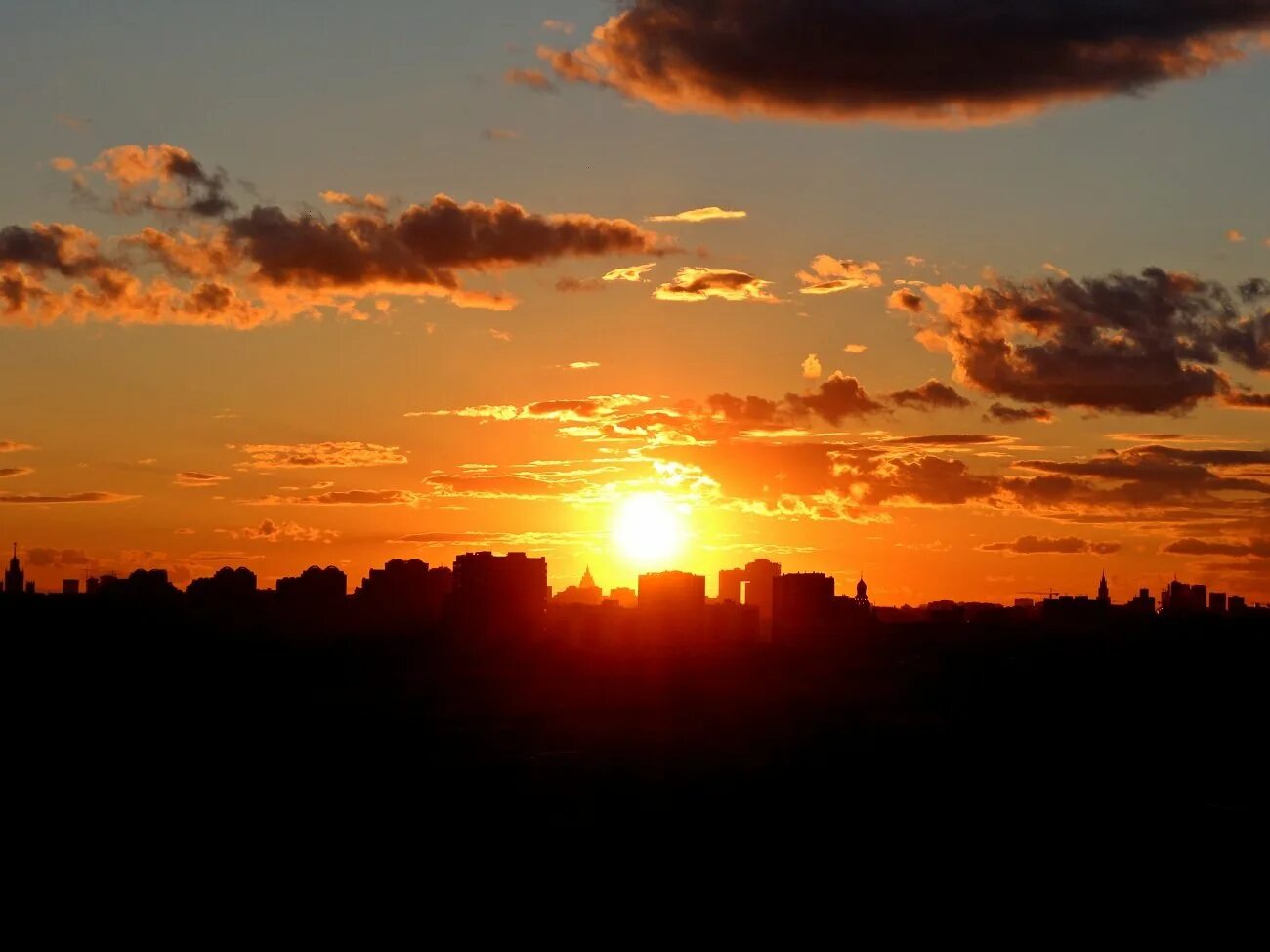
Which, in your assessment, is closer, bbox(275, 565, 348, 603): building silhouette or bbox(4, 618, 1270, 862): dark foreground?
bbox(4, 618, 1270, 862): dark foreground

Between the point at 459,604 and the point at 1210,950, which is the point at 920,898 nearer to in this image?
the point at 1210,950

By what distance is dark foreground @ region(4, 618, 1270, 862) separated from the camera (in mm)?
43719

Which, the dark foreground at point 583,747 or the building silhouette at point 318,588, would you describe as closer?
the dark foreground at point 583,747

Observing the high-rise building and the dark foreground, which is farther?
the high-rise building

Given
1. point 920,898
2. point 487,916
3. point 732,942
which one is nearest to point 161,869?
point 487,916

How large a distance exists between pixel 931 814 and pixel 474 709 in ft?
142

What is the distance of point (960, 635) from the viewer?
19212 centimetres

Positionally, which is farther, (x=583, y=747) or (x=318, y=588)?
(x=318, y=588)

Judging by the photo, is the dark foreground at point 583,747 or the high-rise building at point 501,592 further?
the high-rise building at point 501,592

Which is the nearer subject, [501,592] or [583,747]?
[583,747]

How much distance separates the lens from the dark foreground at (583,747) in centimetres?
4372

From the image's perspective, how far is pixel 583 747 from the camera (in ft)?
206

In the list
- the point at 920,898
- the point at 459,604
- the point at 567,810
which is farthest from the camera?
the point at 459,604

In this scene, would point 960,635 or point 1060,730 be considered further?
point 960,635
